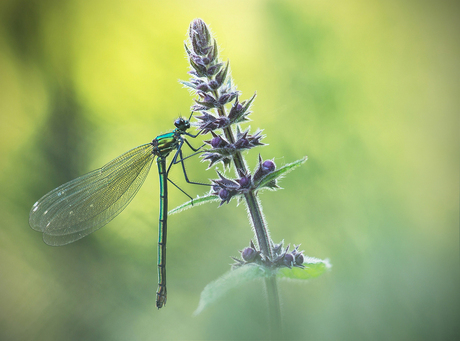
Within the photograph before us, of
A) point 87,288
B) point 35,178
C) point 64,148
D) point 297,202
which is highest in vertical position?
point 64,148

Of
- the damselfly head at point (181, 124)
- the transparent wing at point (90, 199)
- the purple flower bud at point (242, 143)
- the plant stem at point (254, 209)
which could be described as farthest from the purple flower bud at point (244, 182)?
the transparent wing at point (90, 199)

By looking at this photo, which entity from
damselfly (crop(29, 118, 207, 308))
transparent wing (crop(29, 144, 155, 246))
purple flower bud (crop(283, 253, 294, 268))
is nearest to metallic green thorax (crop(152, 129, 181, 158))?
damselfly (crop(29, 118, 207, 308))

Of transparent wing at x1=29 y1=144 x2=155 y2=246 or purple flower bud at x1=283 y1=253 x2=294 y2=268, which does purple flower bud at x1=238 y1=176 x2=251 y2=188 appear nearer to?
purple flower bud at x1=283 y1=253 x2=294 y2=268

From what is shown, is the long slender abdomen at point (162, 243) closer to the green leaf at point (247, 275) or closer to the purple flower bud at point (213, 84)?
the green leaf at point (247, 275)

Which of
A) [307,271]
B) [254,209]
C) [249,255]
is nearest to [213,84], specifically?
[254,209]

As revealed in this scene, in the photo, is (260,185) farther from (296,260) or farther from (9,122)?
(9,122)

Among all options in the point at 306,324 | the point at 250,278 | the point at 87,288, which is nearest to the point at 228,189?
the point at 250,278

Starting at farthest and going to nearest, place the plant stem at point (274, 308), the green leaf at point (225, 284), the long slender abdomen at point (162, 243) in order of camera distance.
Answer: the long slender abdomen at point (162, 243), the plant stem at point (274, 308), the green leaf at point (225, 284)
